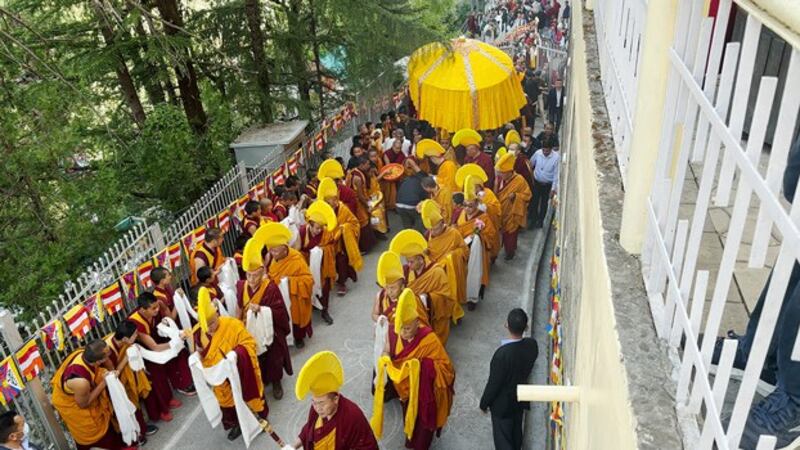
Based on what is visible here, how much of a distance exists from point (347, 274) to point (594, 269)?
6.84 meters

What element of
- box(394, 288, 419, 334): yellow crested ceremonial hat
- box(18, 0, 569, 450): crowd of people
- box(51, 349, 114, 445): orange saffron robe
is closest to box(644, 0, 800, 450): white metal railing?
box(18, 0, 569, 450): crowd of people

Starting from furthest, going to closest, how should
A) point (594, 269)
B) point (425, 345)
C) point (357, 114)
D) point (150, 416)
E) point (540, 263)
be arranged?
point (357, 114) < point (540, 263) < point (150, 416) < point (425, 345) < point (594, 269)

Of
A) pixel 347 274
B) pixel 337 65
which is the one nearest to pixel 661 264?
pixel 347 274

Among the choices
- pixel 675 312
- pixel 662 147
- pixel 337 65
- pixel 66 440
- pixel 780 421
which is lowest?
pixel 66 440

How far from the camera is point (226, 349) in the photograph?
599cm

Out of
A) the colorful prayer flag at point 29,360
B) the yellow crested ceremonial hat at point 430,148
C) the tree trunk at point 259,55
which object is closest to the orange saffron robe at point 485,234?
the yellow crested ceremonial hat at point 430,148

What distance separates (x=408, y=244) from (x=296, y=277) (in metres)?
1.51

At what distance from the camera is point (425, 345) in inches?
220

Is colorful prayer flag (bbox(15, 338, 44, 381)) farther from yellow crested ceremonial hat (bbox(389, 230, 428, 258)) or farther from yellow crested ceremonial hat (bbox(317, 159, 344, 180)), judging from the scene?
yellow crested ceremonial hat (bbox(317, 159, 344, 180))

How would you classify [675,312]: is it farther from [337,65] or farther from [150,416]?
[337,65]

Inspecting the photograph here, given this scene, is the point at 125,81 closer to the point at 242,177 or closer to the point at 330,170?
the point at 242,177

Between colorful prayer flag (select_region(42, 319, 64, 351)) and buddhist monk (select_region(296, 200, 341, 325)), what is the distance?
3053 mm

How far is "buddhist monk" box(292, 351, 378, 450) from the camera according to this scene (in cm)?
467

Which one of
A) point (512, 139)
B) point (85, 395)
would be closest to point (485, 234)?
point (512, 139)
